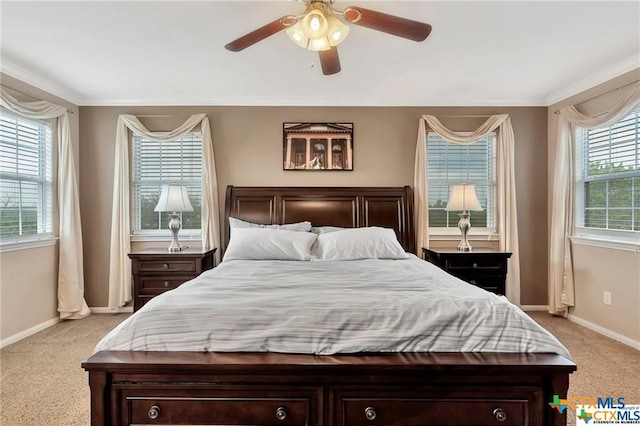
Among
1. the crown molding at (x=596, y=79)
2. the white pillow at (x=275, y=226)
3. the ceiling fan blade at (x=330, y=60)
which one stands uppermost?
the crown molding at (x=596, y=79)

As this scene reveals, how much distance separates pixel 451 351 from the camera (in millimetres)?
1586

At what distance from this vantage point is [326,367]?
4.91 feet

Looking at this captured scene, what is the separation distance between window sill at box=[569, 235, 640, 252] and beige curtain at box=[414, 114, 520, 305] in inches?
22.6

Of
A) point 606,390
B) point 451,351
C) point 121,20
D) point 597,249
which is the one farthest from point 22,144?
point 597,249

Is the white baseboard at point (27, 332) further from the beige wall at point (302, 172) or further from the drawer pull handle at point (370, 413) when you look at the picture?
the drawer pull handle at point (370, 413)

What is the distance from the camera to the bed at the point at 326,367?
1503mm

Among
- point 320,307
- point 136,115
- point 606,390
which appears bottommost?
point 606,390

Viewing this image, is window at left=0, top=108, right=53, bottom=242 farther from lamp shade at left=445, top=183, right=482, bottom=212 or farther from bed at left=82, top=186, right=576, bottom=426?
lamp shade at left=445, top=183, right=482, bottom=212

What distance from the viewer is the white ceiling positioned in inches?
87.4

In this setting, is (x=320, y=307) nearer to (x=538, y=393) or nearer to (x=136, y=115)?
(x=538, y=393)

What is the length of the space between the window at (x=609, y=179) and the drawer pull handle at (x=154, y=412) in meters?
3.95

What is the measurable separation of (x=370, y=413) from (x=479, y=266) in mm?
2512

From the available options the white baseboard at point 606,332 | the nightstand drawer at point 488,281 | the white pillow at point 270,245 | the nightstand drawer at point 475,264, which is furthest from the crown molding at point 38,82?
the white baseboard at point 606,332

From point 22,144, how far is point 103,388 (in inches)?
118
